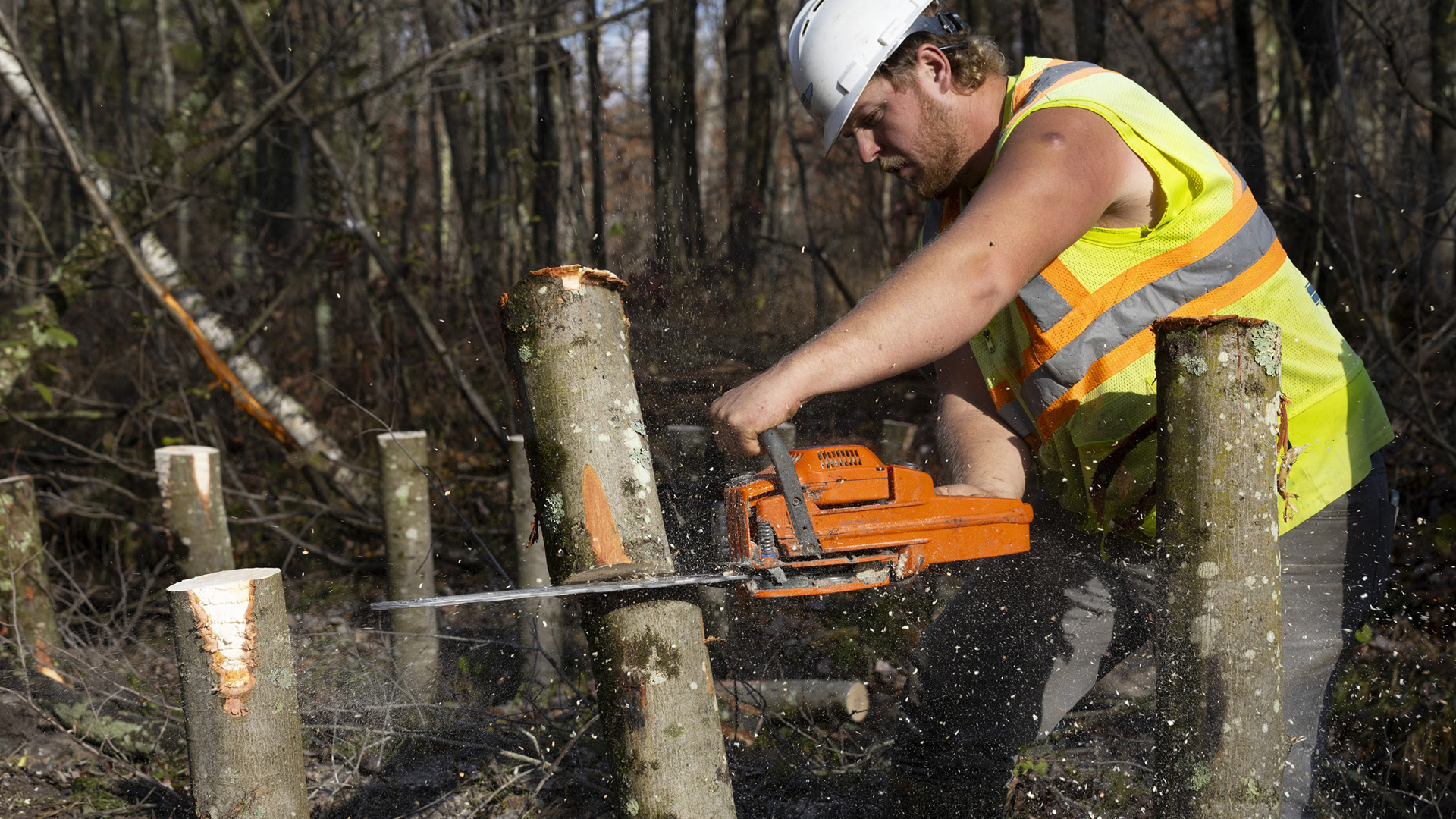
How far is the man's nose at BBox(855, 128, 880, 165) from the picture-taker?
224cm

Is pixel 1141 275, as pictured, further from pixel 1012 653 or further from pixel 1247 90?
pixel 1247 90

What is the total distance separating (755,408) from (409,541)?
9.27 feet

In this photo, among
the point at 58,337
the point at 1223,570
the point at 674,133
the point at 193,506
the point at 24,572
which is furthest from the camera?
the point at 674,133

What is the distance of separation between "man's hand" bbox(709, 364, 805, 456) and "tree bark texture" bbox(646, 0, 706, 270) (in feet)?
17.4

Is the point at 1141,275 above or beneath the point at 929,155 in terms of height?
beneath

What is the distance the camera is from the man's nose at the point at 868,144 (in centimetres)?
224

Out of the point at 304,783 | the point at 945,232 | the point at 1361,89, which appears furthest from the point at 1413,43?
the point at 304,783

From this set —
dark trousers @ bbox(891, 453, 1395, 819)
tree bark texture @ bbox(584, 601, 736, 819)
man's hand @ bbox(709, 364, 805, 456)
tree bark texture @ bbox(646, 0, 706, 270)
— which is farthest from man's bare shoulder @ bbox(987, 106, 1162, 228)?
tree bark texture @ bbox(646, 0, 706, 270)

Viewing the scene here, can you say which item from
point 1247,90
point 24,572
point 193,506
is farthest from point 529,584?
point 1247,90

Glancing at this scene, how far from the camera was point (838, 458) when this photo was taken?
6.86 feet

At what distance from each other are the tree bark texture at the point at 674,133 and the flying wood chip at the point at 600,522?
206 inches

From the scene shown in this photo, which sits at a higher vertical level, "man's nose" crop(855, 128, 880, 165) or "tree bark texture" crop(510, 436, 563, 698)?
"man's nose" crop(855, 128, 880, 165)

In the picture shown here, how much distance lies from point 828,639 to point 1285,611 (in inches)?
94.2

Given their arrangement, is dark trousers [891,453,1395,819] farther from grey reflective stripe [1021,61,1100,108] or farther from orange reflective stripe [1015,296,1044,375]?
grey reflective stripe [1021,61,1100,108]
